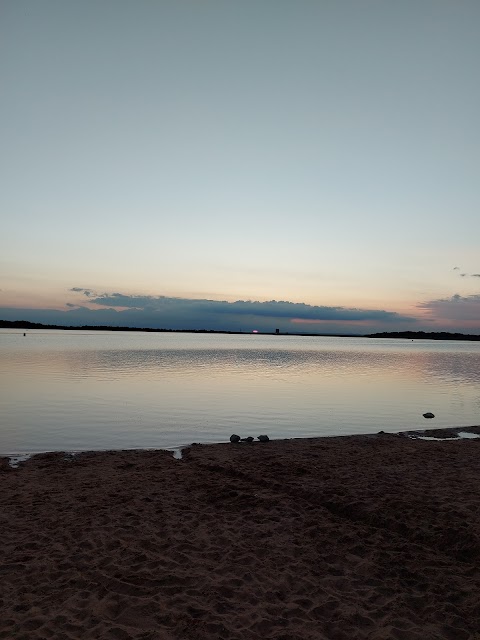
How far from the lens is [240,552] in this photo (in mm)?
9023

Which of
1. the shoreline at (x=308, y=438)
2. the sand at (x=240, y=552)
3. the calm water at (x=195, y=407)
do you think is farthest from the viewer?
the calm water at (x=195, y=407)

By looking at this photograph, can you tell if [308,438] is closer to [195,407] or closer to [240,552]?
[195,407]

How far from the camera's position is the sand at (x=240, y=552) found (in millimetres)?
6859

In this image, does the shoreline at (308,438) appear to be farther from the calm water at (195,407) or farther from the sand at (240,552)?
the sand at (240,552)

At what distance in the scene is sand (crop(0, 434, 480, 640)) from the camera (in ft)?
22.5

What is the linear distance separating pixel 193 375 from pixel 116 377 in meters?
8.54

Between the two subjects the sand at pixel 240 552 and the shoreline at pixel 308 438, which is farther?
the shoreline at pixel 308 438

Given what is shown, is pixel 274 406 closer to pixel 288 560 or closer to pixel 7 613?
pixel 288 560

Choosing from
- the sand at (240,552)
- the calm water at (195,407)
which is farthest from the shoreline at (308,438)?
the sand at (240,552)

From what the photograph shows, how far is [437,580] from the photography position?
8117 millimetres

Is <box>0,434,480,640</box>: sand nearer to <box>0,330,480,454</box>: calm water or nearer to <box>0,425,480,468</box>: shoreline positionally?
<box>0,425,480,468</box>: shoreline

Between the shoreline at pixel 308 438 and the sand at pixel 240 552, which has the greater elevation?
the sand at pixel 240 552

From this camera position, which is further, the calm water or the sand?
the calm water

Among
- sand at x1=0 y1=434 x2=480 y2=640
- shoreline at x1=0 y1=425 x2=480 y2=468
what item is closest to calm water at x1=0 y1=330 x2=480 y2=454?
shoreline at x1=0 y1=425 x2=480 y2=468
